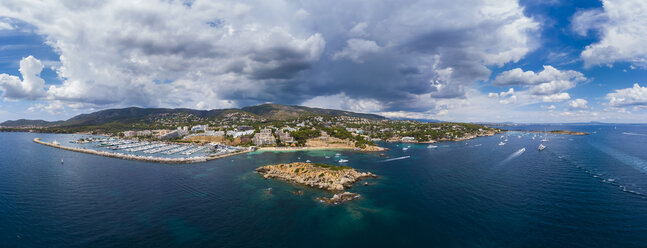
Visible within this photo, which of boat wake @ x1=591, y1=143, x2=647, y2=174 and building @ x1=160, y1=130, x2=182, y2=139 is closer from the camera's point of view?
boat wake @ x1=591, y1=143, x2=647, y2=174

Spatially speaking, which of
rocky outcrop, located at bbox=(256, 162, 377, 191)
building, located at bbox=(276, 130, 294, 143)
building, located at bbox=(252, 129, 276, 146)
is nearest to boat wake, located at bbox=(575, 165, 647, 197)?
rocky outcrop, located at bbox=(256, 162, 377, 191)

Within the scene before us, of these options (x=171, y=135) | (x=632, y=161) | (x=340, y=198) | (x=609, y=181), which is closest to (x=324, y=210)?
(x=340, y=198)

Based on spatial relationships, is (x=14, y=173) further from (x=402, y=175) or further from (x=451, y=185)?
(x=451, y=185)

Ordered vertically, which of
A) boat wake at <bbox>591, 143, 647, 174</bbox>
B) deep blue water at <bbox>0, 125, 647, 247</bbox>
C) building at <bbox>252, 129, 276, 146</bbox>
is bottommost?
deep blue water at <bbox>0, 125, 647, 247</bbox>

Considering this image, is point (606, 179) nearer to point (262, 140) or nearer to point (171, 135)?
point (262, 140)

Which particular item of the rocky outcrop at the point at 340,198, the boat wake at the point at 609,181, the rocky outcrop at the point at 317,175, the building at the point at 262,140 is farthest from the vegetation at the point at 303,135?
the boat wake at the point at 609,181

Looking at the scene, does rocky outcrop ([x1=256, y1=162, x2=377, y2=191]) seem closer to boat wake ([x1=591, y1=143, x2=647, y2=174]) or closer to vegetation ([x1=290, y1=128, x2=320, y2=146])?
vegetation ([x1=290, y1=128, x2=320, y2=146])
